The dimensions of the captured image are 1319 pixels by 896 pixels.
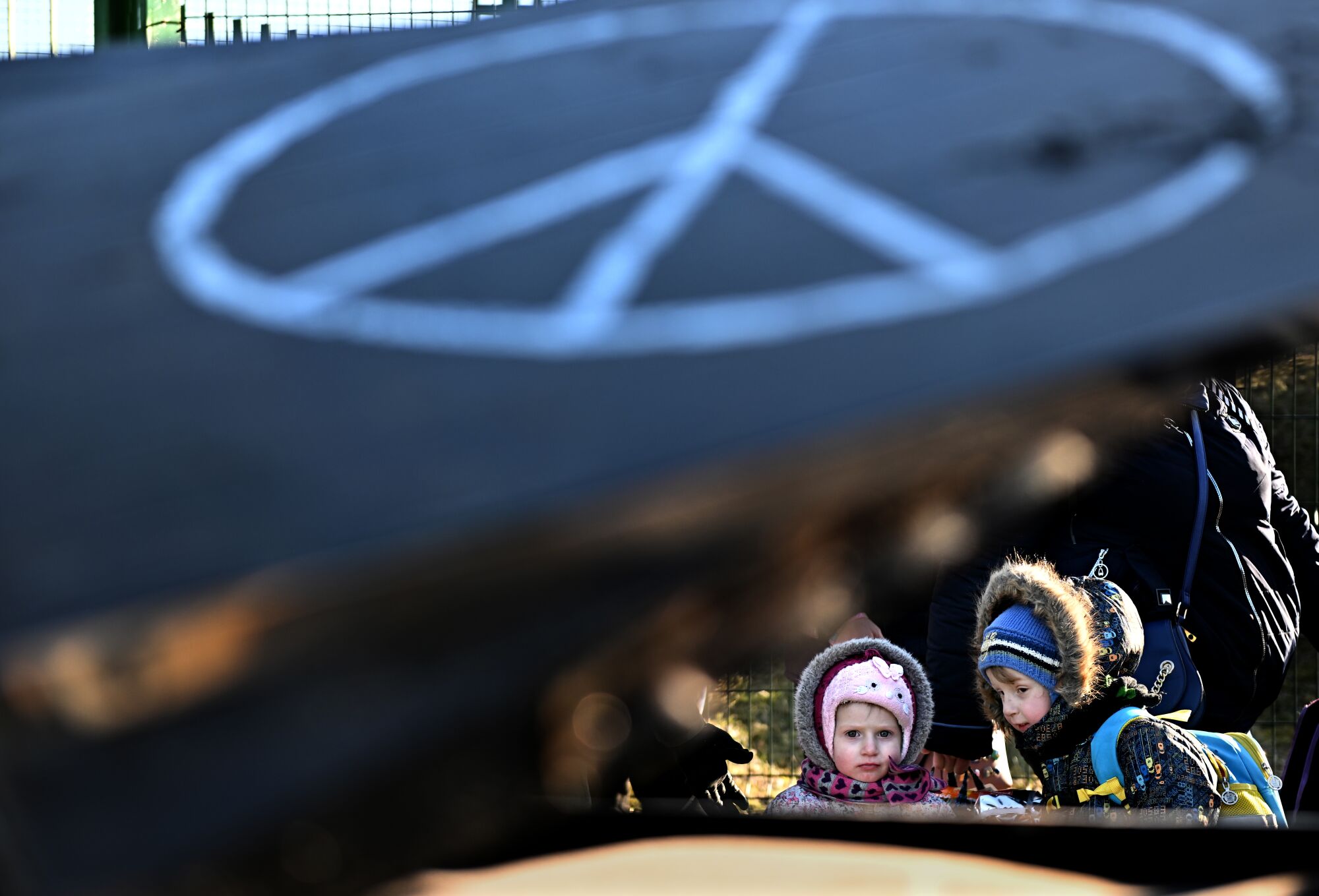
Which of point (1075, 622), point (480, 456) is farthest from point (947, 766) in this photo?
point (480, 456)

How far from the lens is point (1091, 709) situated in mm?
1886

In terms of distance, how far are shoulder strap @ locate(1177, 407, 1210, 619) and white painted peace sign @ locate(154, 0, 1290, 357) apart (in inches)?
57.1

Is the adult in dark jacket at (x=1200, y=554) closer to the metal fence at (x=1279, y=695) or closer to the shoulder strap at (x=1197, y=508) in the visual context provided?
the shoulder strap at (x=1197, y=508)

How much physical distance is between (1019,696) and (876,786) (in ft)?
0.88

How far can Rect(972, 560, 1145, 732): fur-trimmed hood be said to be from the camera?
1890mm

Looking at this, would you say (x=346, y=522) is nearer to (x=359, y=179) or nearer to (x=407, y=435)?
(x=407, y=435)

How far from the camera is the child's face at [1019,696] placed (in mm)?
1917

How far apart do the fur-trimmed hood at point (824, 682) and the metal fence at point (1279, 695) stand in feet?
3.82

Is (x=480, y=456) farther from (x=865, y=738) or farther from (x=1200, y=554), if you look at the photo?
(x=1200, y=554)

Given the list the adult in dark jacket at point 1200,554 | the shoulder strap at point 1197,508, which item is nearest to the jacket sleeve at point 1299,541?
the adult in dark jacket at point 1200,554

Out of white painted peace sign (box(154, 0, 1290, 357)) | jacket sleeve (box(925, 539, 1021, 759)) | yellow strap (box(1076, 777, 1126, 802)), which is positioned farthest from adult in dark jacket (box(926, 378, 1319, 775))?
white painted peace sign (box(154, 0, 1290, 357))

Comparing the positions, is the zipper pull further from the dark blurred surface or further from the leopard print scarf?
the dark blurred surface

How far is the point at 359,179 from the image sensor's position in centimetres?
76

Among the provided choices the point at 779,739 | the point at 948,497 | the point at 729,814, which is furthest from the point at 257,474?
the point at 779,739
